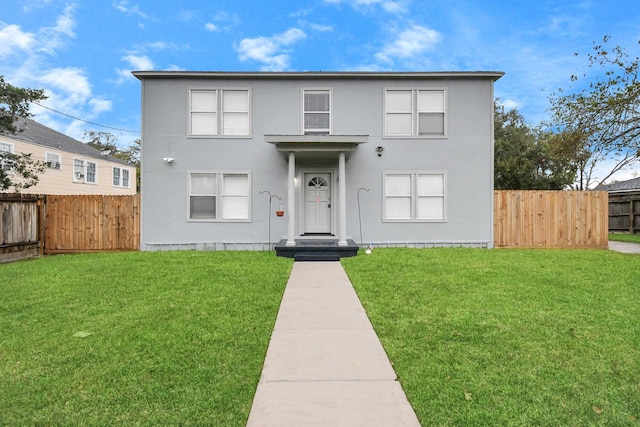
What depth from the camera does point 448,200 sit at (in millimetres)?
11016

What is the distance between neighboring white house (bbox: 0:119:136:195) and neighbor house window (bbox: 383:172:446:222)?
51.5 feet

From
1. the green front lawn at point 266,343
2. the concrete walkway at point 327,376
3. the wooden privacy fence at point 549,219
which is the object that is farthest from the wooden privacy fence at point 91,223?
the wooden privacy fence at point 549,219

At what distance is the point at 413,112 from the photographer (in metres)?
11.0

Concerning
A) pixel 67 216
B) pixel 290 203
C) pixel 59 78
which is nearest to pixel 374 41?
pixel 290 203

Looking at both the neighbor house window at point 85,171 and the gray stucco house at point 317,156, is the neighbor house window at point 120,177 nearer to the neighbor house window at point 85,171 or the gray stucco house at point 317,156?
the neighbor house window at point 85,171

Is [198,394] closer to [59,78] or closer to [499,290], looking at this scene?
[499,290]

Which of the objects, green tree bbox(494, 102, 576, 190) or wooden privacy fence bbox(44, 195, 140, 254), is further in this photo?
green tree bbox(494, 102, 576, 190)

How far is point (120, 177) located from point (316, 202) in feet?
68.2

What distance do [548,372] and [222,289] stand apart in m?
4.57

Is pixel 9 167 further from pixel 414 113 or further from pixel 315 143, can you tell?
pixel 414 113

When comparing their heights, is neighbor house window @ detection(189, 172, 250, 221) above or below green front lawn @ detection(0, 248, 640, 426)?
above

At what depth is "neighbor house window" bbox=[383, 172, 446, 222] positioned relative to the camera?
11.0 meters

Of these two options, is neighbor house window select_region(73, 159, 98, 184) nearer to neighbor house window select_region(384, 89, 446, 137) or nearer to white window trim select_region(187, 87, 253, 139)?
white window trim select_region(187, 87, 253, 139)

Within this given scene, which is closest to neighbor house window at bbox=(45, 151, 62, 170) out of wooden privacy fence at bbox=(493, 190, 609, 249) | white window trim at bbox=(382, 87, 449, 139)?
white window trim at bbox=(382, 87, 449, 139)
